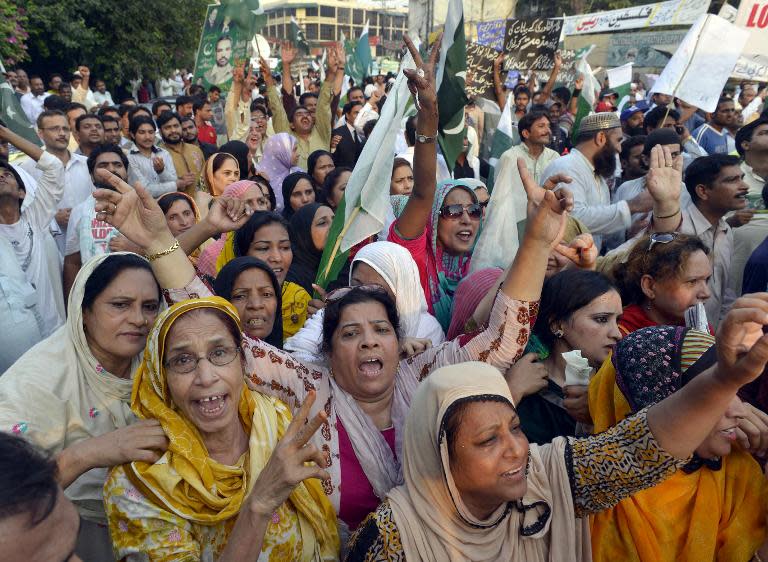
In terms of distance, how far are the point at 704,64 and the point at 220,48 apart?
5577mm

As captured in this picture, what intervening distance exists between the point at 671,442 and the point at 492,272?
4.63 feet

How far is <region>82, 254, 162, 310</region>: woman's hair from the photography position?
223 cm

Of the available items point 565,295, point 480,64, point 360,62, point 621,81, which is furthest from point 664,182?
point 360,62

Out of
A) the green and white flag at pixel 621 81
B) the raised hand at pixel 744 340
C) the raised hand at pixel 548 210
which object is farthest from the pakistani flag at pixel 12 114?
the green and white flag at pixel 621 81

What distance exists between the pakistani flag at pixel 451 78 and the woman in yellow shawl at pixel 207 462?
185 cm

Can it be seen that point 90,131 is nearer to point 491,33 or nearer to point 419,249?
point 419,249

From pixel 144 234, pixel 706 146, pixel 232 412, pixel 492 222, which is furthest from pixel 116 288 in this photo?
pixel 706 146

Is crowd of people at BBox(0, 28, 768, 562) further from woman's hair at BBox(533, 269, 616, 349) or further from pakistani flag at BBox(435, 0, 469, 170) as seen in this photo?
pakistani flag at BBox(435, 0, 469, 170)

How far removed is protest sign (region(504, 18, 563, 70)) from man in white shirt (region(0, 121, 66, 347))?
715 cm

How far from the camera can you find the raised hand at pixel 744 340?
4.30 ft

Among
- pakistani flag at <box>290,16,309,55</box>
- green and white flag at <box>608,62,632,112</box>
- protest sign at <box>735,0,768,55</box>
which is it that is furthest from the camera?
pakistani flag at <box>290,16,309,55</box>

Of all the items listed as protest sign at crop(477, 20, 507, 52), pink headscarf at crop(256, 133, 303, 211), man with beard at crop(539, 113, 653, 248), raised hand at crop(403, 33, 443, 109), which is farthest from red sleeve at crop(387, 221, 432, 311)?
protest sign at crop(477, 20, 507, 52)

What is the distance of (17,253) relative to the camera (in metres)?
3.57

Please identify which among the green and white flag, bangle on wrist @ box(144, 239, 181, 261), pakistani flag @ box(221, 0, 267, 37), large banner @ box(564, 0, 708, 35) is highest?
large banner @ box(564, 0, 708, 35)
